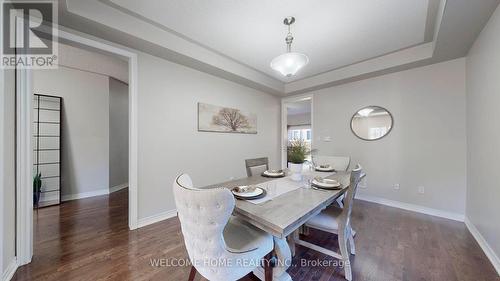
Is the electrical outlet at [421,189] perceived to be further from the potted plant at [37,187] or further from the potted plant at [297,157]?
the potted plant at [37,187]

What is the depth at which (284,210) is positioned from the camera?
1151mm

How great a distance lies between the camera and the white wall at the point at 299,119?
7500 mm

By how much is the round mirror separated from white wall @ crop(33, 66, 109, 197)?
5.19m

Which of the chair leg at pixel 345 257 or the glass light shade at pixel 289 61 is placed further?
the glass light shade at pixel 289 61

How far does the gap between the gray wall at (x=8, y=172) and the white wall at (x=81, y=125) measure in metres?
2.32

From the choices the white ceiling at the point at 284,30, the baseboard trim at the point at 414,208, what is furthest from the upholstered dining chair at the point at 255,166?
the baseboard trim at the point at 414,208

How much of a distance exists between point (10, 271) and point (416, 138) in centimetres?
497

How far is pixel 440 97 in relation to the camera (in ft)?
8.64

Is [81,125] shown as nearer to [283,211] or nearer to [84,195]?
[84,195]

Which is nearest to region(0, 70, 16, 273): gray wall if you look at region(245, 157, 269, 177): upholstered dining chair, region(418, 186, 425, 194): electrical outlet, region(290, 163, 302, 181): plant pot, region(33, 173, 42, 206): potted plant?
region(33, 173, 42, 206): potted plant

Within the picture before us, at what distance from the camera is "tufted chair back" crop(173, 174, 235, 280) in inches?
34.0

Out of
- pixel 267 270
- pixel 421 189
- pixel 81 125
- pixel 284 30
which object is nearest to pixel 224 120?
pixel 284 30

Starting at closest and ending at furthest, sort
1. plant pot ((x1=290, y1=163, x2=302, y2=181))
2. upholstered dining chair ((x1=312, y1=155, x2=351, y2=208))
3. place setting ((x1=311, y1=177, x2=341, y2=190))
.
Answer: place setting ((x1=311, y1=177, x2=341, y2=190)), plant pot ((x1=290, y1=163, x2=302, y2=181)), upholstered dining chair ((x1=312, y1=155, x2=351, y2=208))

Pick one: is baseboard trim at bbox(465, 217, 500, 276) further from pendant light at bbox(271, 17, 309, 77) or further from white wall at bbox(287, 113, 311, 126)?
white wall at bbox(287, 113, 311, 126)
